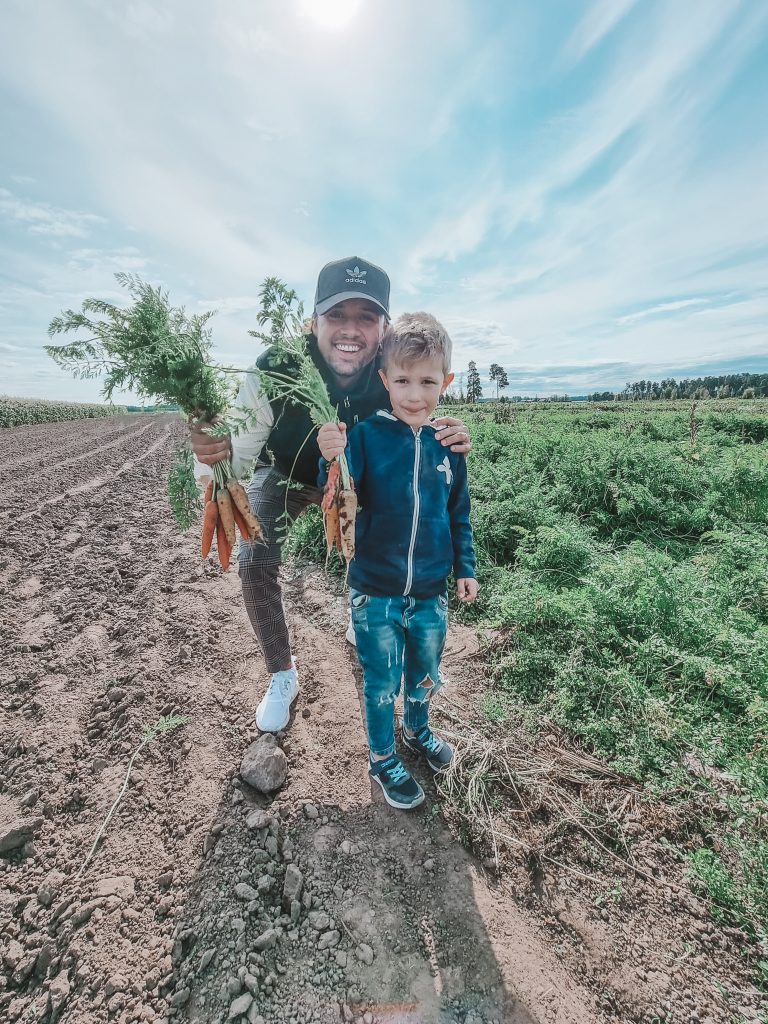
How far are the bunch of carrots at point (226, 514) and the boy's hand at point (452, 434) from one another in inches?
38.7

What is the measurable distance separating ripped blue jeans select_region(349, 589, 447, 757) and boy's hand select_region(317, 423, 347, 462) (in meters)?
0.69

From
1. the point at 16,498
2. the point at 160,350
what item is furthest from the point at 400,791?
the point at 16,498

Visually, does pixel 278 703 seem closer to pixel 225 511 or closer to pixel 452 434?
pixel 225 511

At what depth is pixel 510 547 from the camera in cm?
475

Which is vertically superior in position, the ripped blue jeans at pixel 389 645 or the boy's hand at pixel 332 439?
the boy's hand at pixel 332 439

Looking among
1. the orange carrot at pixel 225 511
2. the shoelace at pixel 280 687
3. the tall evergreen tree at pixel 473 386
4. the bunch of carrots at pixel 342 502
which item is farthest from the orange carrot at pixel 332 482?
the tall evergreen tree at pixel 473 386

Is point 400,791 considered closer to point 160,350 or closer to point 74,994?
point 74,994

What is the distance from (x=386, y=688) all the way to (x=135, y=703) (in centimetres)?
166

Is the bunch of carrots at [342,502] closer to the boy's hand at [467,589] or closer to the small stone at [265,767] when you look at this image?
the boy's hand at [467,589]

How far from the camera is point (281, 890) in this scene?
177 centimetres

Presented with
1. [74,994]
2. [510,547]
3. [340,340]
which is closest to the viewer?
[74,994]

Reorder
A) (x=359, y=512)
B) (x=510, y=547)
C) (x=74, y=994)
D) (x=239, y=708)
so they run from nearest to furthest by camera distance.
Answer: (x=74, y=994) < (x=359, y=512) < (x=239, y=708) < (x=510, y=547)

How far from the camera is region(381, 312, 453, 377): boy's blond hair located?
1942 mm

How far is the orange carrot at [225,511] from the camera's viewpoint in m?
2.11
